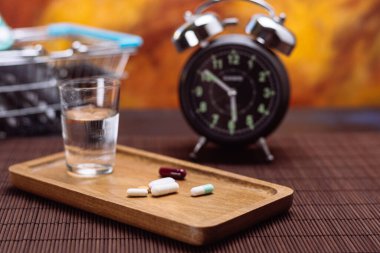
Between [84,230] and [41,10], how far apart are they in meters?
1.03

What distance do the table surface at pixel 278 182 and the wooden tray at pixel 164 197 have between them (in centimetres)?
2

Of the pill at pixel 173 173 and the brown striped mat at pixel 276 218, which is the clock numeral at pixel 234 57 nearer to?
the brown striped mat at pixel 276 218

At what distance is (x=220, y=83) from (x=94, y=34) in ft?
1.34

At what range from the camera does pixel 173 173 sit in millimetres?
1210

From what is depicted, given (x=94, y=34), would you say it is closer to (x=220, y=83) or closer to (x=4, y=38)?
(x=4, y=38)

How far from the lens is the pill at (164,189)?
1104 millimetres

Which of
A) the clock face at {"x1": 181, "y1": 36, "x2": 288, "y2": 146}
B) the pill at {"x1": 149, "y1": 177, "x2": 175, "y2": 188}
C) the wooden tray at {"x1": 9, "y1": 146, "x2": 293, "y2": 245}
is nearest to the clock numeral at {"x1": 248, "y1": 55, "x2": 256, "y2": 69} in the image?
the clock face at {"x1": 181, "y1": 36, "x2": 288, "y2": 146}

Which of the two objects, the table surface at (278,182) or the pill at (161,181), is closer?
the table surface at (278,182)

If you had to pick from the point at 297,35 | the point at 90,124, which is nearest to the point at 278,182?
the point at 90,124

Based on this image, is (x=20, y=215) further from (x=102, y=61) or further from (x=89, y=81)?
(x=102, y=61)

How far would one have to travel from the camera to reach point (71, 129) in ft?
4.03

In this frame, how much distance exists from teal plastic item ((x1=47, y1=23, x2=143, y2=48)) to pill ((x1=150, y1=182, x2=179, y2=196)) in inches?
22.7

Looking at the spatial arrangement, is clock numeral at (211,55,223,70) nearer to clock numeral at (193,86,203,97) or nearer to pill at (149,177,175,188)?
clock numeral at (193,86,203,97)

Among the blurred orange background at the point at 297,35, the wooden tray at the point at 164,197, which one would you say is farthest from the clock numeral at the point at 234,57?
the blurred orange background at the point at 297,35
